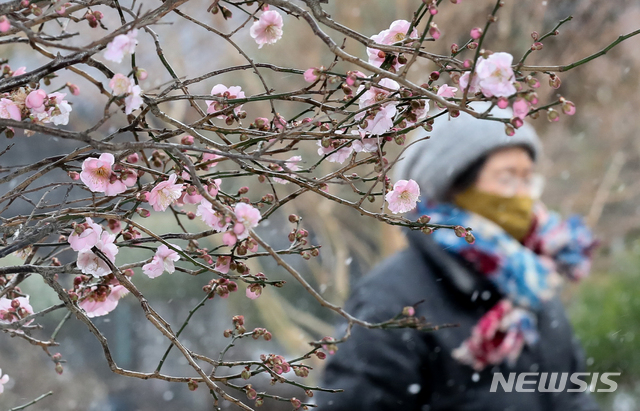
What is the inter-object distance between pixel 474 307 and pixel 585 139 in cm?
341

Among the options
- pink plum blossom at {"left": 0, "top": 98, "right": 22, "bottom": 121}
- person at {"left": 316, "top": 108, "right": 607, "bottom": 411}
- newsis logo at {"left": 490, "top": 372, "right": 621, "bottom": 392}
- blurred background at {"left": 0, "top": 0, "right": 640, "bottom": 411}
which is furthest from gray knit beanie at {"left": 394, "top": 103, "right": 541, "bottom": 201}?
pink plum blossom at {"left": 0, "top": 98, "right": 22, "bottom": 121}

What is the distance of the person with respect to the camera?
175cm

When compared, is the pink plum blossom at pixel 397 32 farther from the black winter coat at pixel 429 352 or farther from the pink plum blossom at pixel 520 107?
the black winter coat at pixel 429 352

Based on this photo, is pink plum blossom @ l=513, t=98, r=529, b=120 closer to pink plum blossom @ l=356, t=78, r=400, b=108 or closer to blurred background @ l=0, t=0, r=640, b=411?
pink plum blossom @ l=356, t=78, r=400, b=108

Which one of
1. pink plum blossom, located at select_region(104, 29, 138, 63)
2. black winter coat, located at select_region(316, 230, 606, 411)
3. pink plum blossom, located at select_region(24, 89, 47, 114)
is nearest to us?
pink plum blossom, located at select_region(104, 29, 138, 63)

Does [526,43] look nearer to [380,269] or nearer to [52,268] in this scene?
[380,269]

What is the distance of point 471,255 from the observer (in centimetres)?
188

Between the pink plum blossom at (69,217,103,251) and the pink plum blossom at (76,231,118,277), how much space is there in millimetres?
21

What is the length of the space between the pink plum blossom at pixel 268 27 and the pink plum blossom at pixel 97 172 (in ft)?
0.77

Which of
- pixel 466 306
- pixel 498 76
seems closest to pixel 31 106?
pixel 498 76

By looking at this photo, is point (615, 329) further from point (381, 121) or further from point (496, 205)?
point (381, 121)

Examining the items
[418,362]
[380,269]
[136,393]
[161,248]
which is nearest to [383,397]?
[418,362]

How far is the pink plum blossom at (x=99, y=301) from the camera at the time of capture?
690 millimetres

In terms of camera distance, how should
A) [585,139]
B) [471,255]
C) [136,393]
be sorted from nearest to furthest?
[471,255] < [585,139] < [136,393]
